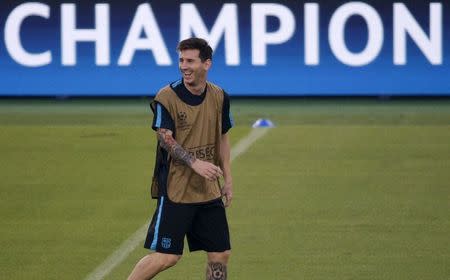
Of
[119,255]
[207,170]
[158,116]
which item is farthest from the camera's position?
[119,255]

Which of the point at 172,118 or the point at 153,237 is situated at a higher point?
the point at 172,118

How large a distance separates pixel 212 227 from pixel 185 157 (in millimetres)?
493

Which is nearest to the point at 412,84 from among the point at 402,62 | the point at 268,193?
the point at 402,62

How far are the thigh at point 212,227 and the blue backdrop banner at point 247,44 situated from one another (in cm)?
1364

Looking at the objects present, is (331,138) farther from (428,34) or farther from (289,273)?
(289,273)

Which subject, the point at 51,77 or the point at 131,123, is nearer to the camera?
the point at 131,123

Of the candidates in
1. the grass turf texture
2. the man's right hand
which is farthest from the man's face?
the grass turf texture

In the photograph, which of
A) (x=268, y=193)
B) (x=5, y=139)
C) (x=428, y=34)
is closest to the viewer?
(x=268, y=193)

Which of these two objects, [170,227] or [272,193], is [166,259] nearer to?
[170,227]

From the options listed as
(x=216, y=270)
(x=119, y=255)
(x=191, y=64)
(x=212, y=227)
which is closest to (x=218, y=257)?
(x=216, y=270)

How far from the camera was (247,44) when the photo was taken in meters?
22.2

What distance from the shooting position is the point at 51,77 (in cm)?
2244

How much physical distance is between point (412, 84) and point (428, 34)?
815 mm

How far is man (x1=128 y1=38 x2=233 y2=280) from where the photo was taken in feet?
26.7
